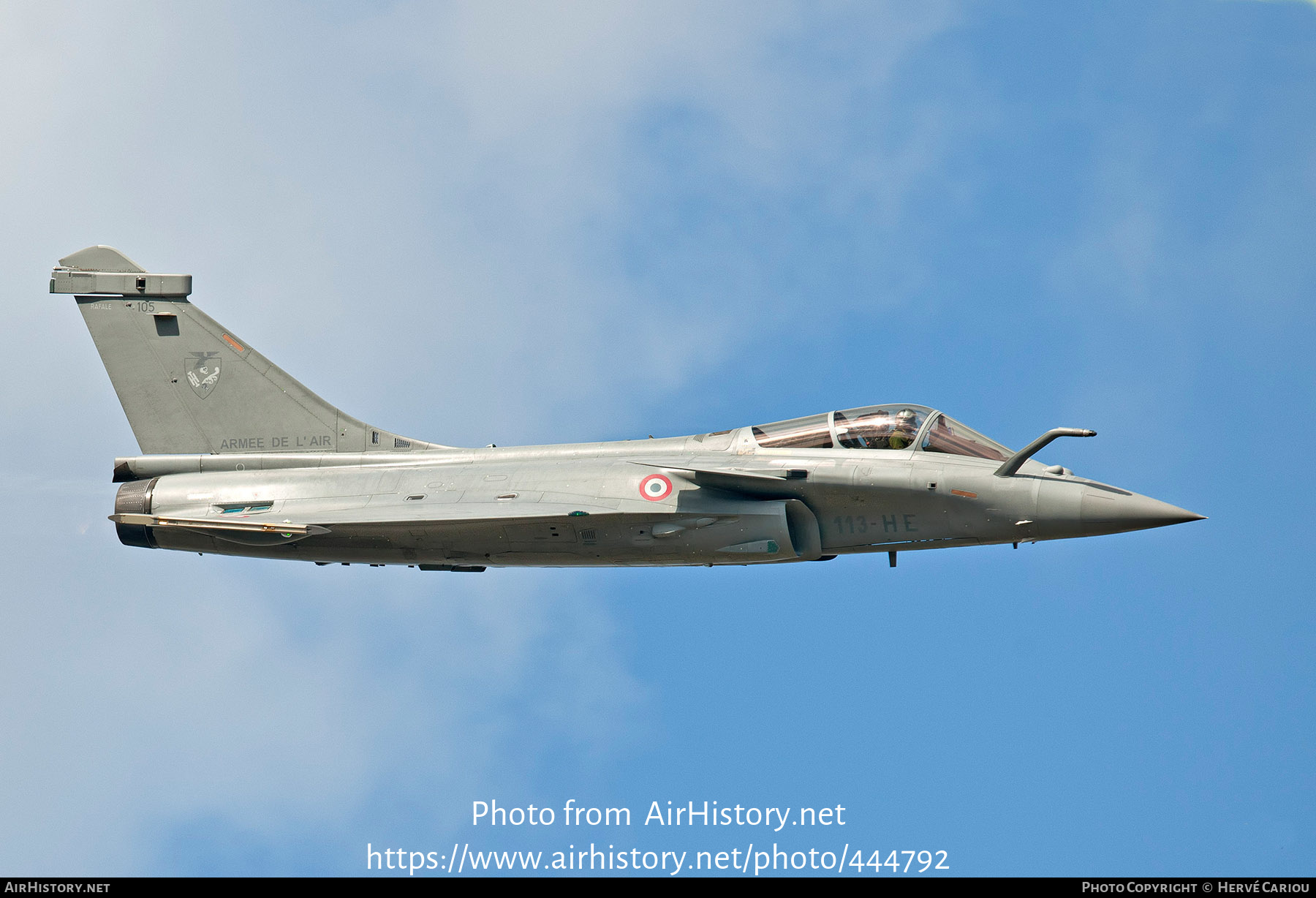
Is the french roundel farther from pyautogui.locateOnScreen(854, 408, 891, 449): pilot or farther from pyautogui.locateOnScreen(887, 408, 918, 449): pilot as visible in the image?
pyautogui.locateOnScreen(887, 408, 918, 449): pilot

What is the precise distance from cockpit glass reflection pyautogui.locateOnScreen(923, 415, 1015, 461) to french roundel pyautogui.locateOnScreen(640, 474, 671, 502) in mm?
4030

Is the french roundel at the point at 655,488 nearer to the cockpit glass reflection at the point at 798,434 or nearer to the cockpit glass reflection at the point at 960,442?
the cockpit glass reflection at the point at 798,434

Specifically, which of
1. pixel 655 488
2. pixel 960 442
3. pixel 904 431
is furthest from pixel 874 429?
pixel 655 488

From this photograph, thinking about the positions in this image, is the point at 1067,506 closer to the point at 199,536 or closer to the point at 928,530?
the point at 928,530

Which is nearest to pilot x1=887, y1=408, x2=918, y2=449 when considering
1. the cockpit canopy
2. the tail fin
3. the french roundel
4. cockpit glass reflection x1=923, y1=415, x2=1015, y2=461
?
the cockpit canopy

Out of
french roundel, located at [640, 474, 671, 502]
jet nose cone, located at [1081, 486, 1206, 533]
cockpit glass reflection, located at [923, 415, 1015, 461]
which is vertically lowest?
jet nose cone, located at [1081, 486, 1206, 533]

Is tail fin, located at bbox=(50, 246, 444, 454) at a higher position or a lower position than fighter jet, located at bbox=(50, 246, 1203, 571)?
higher

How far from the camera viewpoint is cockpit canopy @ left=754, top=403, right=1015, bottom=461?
20234mm

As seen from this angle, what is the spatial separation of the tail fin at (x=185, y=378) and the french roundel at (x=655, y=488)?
4.54 m

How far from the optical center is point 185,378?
79.4ft

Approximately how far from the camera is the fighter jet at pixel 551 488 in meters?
19.8

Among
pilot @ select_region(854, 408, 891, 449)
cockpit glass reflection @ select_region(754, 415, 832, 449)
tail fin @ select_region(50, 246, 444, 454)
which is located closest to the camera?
pilot @ select_region(854, 408, 891, 449)
